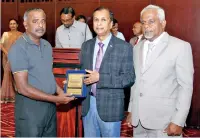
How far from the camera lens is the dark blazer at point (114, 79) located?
78.2 inches

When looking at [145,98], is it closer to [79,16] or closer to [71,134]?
[71,134]

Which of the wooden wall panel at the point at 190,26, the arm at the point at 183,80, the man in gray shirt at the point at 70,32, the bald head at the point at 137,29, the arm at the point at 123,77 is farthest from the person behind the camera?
the bald head at the point at 137,29

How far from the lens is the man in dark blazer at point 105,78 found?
1999 millimetres

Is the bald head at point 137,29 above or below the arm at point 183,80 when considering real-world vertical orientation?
above

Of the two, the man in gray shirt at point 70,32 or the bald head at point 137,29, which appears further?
the bald head at point 137,29

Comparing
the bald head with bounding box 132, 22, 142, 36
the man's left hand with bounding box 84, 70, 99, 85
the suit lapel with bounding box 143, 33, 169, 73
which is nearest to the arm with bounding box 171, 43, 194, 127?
the suit lapel with bounding box 143, 33, 169, 73

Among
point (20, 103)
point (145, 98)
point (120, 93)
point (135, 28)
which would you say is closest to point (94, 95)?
point (120, 93)

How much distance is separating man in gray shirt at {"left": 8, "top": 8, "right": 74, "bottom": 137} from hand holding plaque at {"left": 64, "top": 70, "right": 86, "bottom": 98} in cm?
6

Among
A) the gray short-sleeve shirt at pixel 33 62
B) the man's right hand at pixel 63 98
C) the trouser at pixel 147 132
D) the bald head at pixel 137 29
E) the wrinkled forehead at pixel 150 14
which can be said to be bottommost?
the trouser at pixel 147 132

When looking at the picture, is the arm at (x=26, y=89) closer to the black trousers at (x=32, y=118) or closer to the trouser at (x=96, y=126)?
the black trousers at (x=32, y=118)

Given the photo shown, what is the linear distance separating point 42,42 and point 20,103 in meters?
0.46

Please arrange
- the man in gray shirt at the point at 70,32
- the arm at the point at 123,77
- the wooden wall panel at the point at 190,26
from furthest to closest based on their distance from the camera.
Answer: the man in gray shirt at the point at 70,32 < the wooden wall panel at the point at 190,26 < the arm at the point at 123,77

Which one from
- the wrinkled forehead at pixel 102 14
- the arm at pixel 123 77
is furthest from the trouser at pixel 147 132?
the wrinkled forehead at pixel 102 14

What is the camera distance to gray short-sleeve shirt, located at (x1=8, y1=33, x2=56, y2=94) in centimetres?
190
